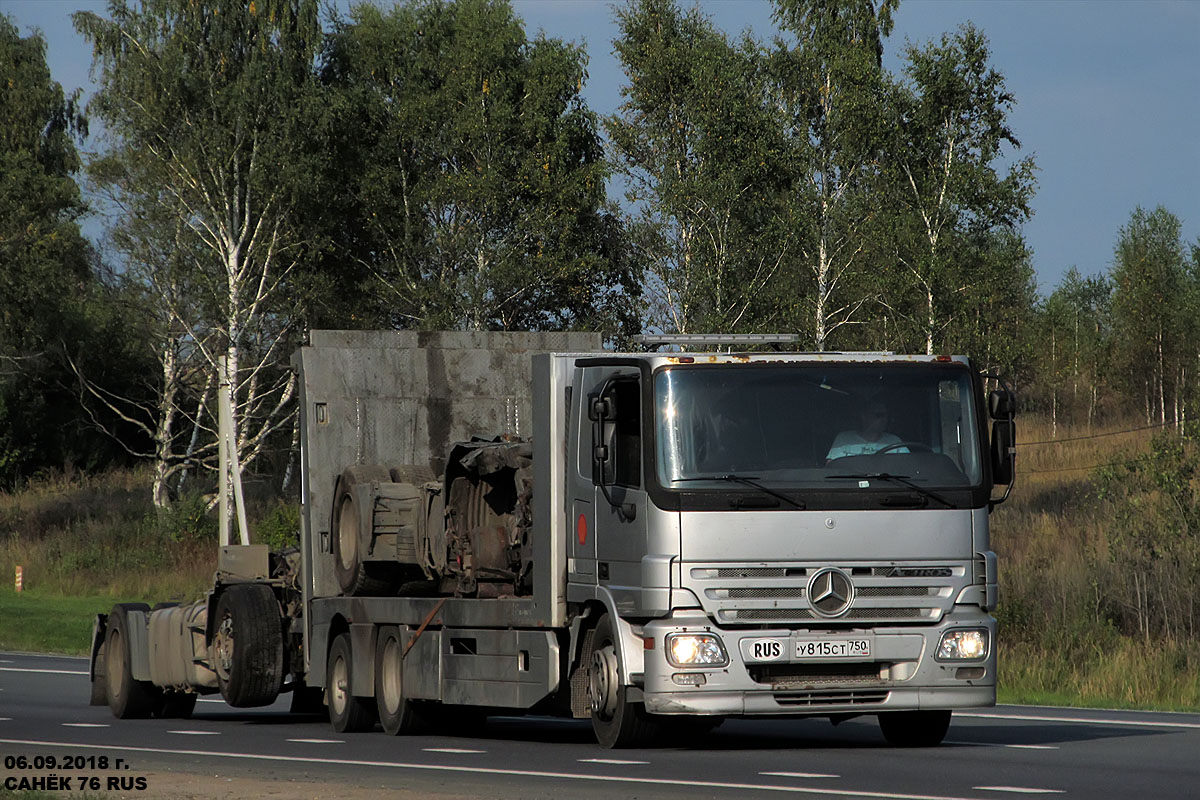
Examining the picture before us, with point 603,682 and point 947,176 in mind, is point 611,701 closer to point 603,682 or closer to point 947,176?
point 603,682

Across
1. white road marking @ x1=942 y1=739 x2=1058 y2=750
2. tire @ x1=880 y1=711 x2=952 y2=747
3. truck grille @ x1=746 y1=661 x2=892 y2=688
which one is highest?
truck grille @ x1=746 y1=661 x2=892 y2=688

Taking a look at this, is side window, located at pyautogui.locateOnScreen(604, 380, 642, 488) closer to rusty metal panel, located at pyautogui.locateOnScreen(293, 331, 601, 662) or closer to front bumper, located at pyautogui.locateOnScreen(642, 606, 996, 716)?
Result: front bumper, located at pyautogui.locateOnScreen(642, 606, 996, 716)

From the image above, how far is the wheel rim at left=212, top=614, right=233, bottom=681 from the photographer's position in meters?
17.8

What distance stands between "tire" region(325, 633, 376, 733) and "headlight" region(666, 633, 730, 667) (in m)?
4.57

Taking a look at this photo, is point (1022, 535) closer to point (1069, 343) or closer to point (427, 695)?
point (427, 695)

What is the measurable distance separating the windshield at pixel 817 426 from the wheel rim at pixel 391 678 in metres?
4.12

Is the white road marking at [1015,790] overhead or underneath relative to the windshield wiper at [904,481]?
underneath

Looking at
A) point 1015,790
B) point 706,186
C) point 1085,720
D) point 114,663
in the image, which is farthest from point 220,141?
point 1015,790

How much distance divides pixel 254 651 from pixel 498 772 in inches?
250

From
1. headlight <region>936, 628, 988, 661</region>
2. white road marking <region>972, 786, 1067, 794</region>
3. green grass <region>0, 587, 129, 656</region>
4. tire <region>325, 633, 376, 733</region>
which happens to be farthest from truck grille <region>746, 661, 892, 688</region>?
green grass <region>0, 587, 129, 656</region>

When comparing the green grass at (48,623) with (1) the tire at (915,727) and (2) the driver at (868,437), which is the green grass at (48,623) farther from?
(2) the driver at (868,437)

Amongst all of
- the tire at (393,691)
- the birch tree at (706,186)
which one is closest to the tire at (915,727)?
the tire at (393,691)

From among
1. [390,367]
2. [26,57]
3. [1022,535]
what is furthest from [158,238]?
[390,367]

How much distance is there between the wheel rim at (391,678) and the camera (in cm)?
1540
